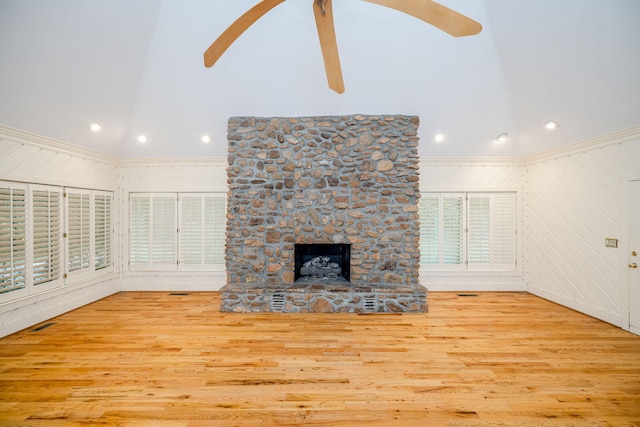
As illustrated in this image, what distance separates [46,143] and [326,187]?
4111mm

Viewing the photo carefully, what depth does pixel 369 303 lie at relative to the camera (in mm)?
4285

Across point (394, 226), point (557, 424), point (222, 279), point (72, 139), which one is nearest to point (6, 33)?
point (72, 139)

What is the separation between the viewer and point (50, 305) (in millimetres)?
4113

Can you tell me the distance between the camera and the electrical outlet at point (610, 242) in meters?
3.91

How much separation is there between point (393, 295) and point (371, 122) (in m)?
2.75

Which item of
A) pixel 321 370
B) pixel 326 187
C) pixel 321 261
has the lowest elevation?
pixel 321 370

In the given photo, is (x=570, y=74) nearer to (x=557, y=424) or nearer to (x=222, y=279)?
(x=557, y=424)

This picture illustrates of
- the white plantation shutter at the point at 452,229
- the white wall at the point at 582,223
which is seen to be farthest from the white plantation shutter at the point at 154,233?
the white wall at the point at 582,223

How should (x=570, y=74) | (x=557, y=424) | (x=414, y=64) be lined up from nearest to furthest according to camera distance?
(x=557, y=424), (x=570, y=74), (x=414, y=64)

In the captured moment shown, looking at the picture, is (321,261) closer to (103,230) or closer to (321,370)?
(321,370)

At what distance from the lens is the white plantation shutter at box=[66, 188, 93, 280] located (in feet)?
14.6

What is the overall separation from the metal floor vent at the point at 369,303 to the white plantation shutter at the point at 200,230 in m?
2.90

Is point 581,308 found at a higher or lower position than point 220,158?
lower

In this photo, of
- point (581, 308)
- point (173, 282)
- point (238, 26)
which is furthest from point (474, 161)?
point (173, 282)
